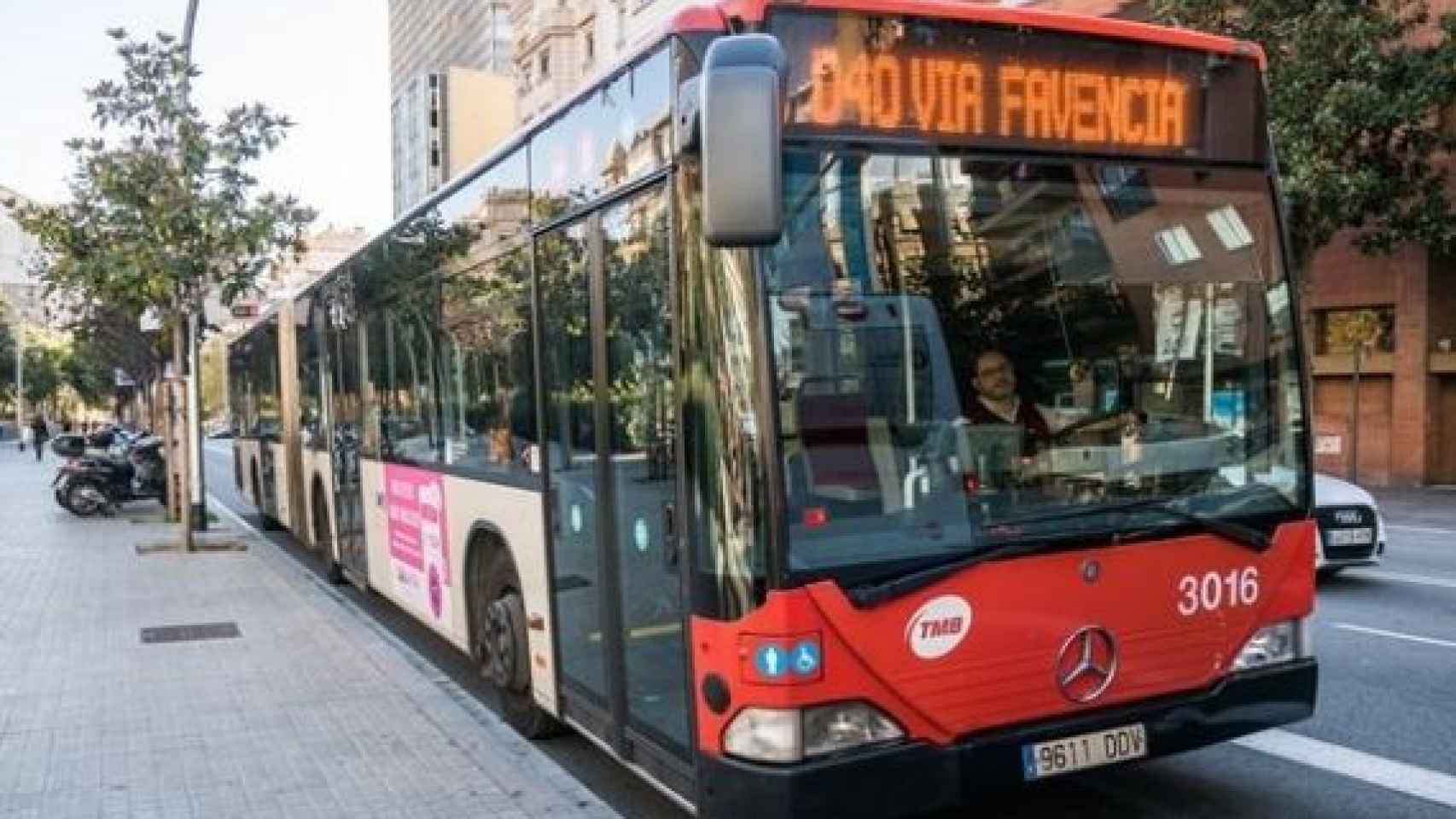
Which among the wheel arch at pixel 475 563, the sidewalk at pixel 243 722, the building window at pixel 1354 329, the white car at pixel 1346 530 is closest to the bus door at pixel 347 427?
the sidewalk at pixel 243 722

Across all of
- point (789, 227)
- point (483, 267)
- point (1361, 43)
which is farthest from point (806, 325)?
point (1361, 43)

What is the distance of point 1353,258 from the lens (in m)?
24.9

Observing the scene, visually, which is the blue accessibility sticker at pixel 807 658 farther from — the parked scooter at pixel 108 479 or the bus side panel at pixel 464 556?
the parked scooter at pixel 108 479

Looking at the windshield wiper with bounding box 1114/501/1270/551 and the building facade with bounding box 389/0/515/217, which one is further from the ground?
the building facade with bounding box 389/0/515/217

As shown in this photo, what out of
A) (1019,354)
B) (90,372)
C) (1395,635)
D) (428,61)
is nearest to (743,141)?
(1019,354)

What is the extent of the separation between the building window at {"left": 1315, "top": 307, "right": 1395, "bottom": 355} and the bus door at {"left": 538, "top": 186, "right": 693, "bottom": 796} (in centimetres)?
2163

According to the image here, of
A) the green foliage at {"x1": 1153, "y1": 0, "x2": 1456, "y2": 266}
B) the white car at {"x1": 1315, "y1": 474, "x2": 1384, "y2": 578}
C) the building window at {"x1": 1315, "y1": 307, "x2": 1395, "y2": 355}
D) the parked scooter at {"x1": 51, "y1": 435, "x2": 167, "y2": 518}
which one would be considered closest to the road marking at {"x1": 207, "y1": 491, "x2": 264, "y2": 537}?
the parked scooter at {"x1": 51, "y1": 435, "x2": 167, "y2": 518}

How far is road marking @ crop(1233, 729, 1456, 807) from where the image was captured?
5.43 metres

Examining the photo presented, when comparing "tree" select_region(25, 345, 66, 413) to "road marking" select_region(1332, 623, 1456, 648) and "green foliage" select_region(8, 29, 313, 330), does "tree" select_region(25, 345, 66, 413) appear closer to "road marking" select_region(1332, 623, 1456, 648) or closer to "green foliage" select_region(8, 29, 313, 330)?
"green foliage" select_region(8, 29, 313, 330)

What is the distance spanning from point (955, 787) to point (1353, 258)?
23.6m

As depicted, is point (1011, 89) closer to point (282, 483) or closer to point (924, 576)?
point (924, 576)

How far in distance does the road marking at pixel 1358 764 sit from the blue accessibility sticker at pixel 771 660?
105 inches

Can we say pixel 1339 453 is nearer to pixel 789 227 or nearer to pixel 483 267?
pixel 483 267

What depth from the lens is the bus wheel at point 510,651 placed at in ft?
21.0
